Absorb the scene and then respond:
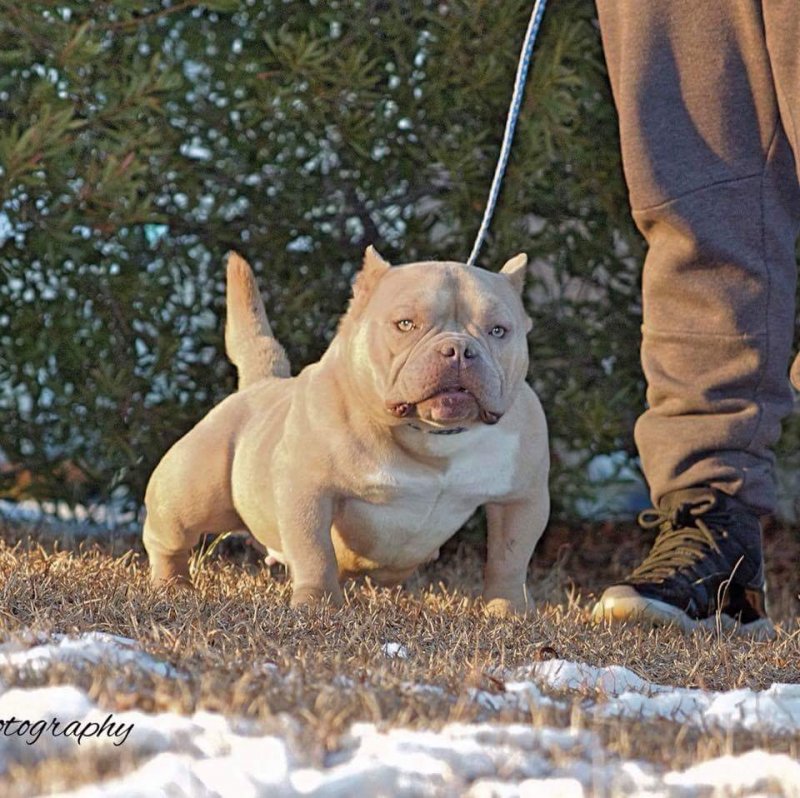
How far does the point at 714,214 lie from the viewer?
2.85 meters

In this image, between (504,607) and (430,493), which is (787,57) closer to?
(430,493)

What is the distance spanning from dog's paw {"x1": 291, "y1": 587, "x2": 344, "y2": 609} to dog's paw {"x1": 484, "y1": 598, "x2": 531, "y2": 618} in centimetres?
27

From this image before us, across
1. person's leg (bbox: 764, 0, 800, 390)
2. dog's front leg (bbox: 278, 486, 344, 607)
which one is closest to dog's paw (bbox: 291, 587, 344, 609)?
dog's front leg (bbox: 278, 486, 344, 607)

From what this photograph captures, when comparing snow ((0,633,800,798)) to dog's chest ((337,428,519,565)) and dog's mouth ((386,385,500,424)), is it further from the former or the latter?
dog's chest ((337,428,519,565))

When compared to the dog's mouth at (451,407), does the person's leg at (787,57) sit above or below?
above

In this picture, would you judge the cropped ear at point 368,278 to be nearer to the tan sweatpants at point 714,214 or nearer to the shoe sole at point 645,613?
the tan sweatpants at point 714,214

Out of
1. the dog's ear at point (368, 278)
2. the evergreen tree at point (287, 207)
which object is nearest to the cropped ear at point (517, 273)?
the dog's ear at point (368, 278)

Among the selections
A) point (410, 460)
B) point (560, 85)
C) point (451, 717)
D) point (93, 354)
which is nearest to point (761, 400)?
point (410, 460)

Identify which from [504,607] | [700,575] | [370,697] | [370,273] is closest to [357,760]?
[370,697]

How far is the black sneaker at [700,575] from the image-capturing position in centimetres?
272

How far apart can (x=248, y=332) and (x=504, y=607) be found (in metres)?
0.89

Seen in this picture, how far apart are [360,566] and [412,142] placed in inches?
58.3

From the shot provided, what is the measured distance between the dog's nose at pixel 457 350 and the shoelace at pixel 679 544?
701 millimetres

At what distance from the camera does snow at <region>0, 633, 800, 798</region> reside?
4.31 feet
